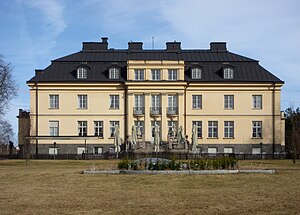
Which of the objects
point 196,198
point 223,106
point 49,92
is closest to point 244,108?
point 223,106

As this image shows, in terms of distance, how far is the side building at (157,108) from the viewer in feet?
191

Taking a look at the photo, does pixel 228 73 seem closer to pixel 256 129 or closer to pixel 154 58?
pixel 256 129

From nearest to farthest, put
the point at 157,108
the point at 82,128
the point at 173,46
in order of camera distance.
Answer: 1. the point at 157,108
2. the point at 82,128
3. the point at 173,46

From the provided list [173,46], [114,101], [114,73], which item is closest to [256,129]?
[173,46]

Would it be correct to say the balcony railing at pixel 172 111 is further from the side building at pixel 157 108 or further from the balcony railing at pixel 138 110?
the balcony railing at pixel 138 110

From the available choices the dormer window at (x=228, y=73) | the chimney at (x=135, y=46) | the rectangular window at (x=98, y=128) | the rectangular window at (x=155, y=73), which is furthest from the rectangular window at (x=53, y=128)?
the dormer window at (x=228, y=73)

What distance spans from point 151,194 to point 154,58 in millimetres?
44435

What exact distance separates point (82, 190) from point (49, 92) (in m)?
42.5

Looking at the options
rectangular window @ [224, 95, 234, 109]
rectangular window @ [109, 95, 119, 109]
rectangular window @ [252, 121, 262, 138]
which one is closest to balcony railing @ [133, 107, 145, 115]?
rectangular window @ [109, 95, 119, 109]

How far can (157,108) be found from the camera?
5822 cm

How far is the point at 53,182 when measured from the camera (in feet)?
68.7

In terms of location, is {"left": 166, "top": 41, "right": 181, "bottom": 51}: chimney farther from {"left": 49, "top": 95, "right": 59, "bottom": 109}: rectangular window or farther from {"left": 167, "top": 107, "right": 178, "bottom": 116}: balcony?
{"left": 49, "top": 95, "right": 59, "bottom": 109}: rectangular window

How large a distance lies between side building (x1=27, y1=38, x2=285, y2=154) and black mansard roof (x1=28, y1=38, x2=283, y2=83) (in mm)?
153

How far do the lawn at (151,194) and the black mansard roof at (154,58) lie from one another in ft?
121
